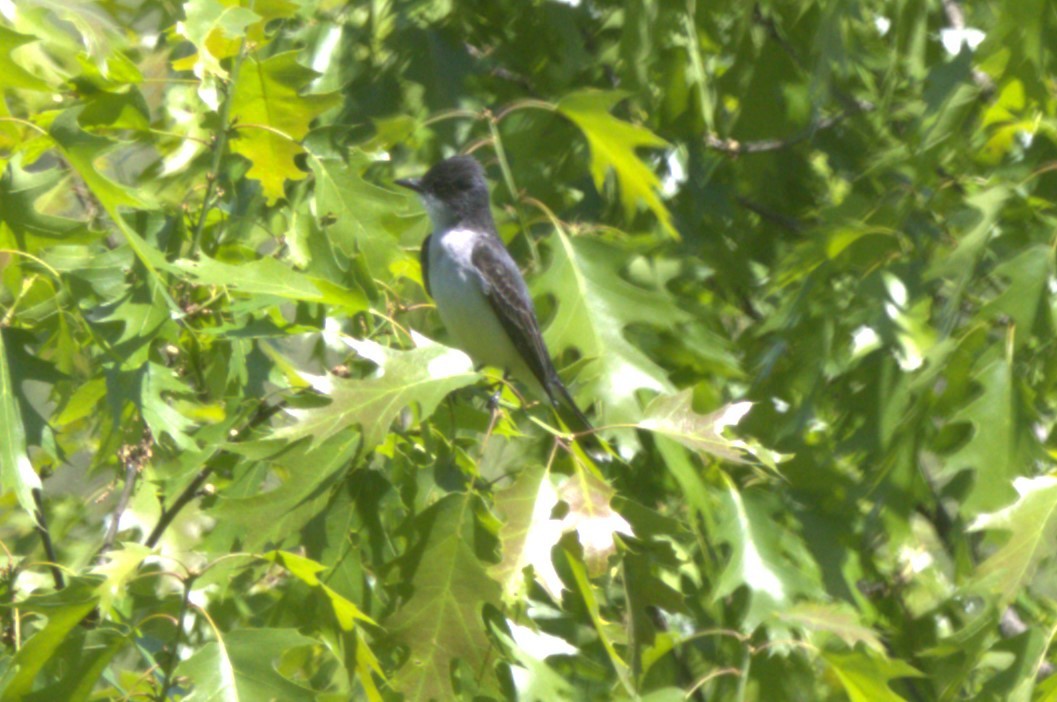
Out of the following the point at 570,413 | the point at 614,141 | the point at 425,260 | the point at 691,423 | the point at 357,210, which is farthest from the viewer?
the point at 425,260

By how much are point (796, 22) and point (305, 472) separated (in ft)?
7.90

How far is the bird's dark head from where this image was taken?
411cm

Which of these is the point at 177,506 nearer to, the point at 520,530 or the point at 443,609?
the point at 443,609

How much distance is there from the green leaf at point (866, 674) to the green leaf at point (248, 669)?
1228mm

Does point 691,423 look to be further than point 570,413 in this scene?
No

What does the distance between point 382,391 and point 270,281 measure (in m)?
0.30

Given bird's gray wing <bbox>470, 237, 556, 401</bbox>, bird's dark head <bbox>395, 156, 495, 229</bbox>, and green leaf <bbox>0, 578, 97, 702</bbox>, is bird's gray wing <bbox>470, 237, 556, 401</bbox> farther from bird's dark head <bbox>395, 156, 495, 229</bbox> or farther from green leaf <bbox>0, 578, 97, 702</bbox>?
green leaf <bbox>0, 578, 97, 702</bbox>

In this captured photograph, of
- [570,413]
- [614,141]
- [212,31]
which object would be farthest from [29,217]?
[570,413]

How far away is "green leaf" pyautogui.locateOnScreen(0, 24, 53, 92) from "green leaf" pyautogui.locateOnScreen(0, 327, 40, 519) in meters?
0.43

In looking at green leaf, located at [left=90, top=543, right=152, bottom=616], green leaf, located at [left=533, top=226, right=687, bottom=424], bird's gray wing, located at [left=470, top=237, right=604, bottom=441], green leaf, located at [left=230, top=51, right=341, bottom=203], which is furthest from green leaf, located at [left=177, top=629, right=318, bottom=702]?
bird's gray wing, located at [left=470, top=237, right=604, bottom=441]

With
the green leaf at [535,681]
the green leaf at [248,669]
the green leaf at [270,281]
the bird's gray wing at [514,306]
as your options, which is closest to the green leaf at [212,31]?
the green leaf at [270,281]

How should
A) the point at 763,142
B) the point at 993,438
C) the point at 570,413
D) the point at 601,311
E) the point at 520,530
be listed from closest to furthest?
the point at 520,530 < the point at 993,438 < the point at 601,311 < the point at 570,413 < the point at 763,142

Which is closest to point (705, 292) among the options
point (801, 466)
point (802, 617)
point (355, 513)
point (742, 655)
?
point (801, 466)

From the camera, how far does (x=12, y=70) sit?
2.43m
